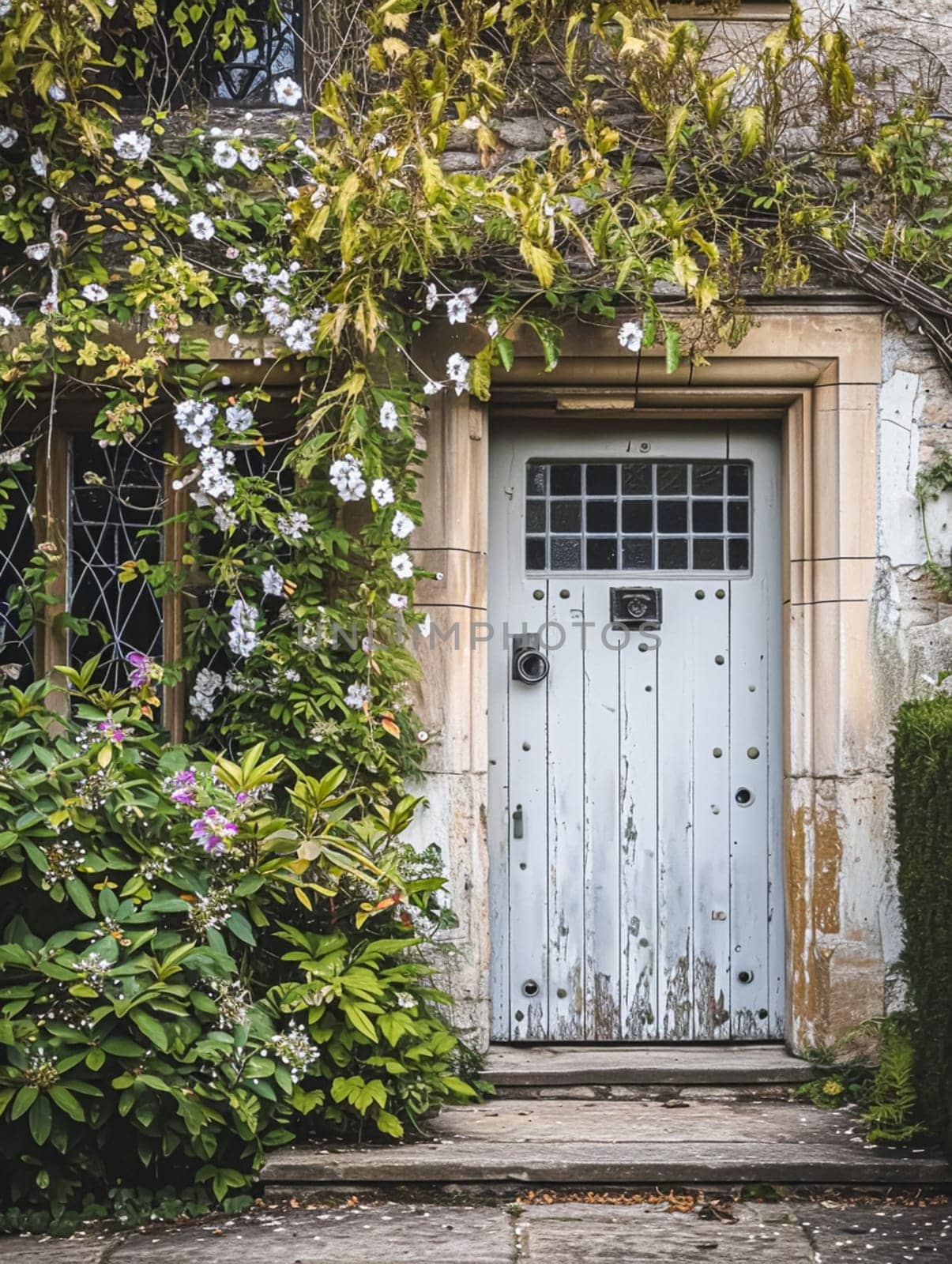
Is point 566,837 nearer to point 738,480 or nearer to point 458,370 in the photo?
point 738,480

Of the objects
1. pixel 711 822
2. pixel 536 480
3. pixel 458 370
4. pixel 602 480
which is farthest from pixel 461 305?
pixel 711 822

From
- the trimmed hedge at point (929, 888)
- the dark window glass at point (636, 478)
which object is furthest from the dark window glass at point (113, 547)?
the trimmed hedge at point (929, 888)

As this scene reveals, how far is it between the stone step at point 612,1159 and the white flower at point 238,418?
7.23 feet

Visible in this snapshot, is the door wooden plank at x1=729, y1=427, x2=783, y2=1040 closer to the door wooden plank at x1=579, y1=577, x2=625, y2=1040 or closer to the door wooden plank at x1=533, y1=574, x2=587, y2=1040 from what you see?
the door wooden plank at x1=579, y1=577, x2=625, y2=1040

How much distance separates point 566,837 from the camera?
4734mm

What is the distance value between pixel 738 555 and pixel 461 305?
4.44 ft

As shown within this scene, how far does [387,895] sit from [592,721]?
1161mm

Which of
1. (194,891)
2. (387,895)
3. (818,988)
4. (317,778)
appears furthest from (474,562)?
(818,988)

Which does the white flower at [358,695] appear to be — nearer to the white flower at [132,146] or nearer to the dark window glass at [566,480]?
the dark window glass at [566,480]

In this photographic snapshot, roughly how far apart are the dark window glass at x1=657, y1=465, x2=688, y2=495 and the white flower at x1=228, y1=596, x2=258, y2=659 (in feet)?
5.00

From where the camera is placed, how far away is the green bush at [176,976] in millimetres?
3451

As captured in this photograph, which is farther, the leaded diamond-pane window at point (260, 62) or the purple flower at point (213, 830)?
the leaded diamond-pane window at point (260, 62)

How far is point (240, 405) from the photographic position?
4.41 metres

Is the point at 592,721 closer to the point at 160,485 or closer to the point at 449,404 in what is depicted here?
the point at 449,404
